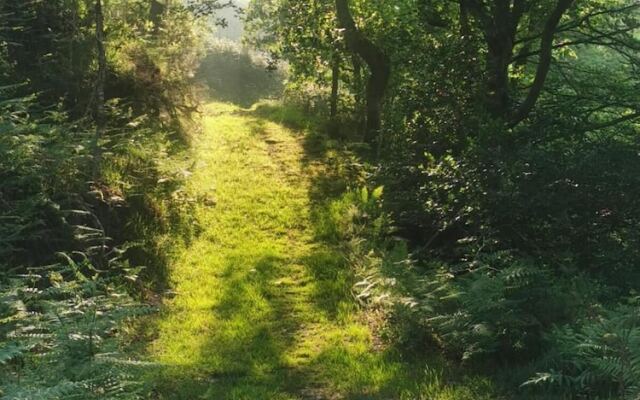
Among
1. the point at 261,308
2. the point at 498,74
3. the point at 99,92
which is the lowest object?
the point at 261,308

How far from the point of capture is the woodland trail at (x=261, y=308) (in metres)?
6.04

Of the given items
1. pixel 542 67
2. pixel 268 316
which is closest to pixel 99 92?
pixel 268 316

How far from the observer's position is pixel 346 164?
14.6 meters

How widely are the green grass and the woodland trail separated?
2cm

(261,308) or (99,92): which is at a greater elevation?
(99,92)

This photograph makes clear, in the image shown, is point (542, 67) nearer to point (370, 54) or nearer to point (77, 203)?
point (370, 54)

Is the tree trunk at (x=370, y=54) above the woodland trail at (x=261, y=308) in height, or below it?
above

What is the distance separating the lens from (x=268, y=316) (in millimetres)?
7770

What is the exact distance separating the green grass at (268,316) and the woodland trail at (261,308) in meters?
0.02

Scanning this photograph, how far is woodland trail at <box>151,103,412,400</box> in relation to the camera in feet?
19.8

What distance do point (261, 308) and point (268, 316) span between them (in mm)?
252

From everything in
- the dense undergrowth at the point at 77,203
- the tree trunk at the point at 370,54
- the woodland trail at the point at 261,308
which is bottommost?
the woodland trail at the point at 261,308

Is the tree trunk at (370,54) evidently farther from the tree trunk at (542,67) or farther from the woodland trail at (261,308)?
the tree trunk at (542,67)

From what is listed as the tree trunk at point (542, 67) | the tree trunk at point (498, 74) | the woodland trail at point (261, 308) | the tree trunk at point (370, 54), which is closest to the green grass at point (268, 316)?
the woodland trail at point (261, 308)
